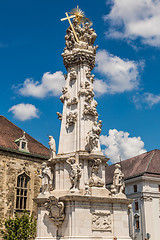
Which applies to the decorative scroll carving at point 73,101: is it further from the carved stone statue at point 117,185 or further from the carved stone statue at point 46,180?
the carved stone statue at point 117,185

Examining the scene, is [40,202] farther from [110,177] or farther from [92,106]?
[110,177]

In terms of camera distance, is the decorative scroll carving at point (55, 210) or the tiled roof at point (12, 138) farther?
the tiled roof at point (12, 138)

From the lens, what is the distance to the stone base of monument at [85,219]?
1329 centimetres

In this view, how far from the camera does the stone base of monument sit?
1329 cm

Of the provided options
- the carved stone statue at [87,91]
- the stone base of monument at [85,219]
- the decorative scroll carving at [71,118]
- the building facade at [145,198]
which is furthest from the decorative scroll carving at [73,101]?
the building facade at [145,198]

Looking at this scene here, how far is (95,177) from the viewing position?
14.7 meters

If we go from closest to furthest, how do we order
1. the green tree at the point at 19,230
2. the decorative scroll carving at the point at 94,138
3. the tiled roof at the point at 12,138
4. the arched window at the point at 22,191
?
1. the decorative scroll carving at the point at 94,138
2. the green tree at the point at 19,230
3. the arched window at the point at 22,191
4. the tiled roof at the point at 12,138

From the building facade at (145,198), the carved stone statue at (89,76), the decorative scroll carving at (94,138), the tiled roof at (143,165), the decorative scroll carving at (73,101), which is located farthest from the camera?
the tiled roof at (143,165)

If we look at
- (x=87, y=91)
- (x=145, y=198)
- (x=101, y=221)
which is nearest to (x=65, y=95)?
(x=87, y=91)

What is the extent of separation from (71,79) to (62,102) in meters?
1.41

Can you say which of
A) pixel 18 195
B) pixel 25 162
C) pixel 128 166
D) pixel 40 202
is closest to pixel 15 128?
pixel 25 162

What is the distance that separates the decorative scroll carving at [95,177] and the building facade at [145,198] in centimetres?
2153

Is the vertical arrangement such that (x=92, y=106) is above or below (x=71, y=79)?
below

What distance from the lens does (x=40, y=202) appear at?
47.6 ft
